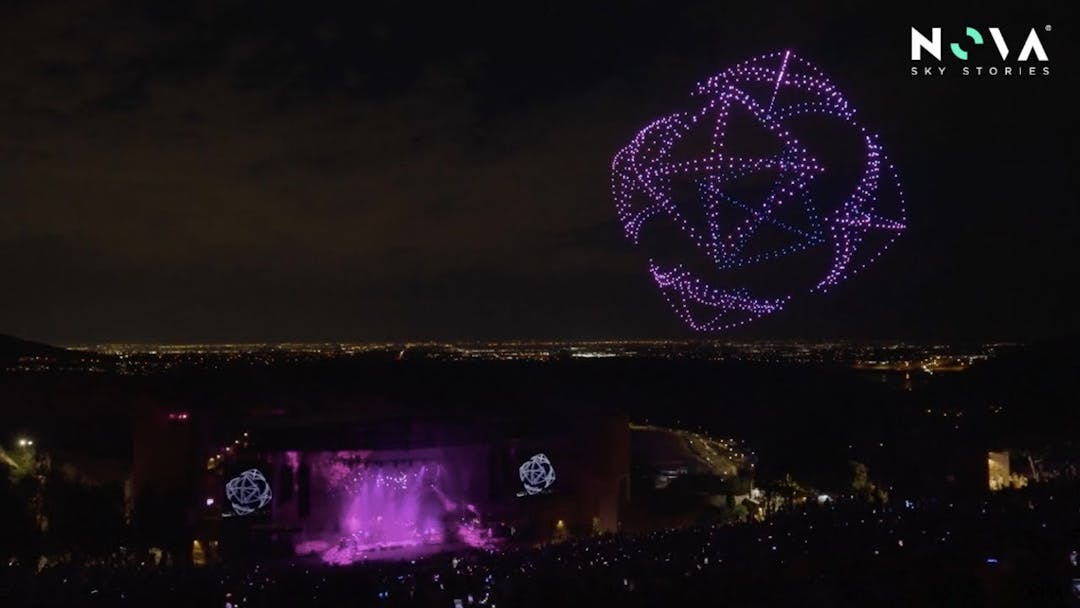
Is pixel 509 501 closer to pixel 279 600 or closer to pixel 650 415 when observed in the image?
pixel 279 600

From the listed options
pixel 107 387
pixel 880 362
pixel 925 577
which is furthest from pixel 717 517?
pixel 880 362

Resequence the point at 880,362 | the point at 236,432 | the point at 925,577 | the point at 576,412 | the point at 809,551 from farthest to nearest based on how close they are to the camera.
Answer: the point at 880,362 → the point at 576,412 → the point at 236,432 → the point at 809,551 → the point at 925,577

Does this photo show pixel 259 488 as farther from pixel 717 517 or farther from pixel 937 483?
pixel 937 483

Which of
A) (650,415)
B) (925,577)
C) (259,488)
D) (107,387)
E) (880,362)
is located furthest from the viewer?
(880,362)

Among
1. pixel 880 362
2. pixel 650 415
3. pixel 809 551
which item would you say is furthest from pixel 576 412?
pixel 880 362

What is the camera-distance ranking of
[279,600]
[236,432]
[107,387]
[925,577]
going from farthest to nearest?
1. [107,387]
2. [236,432]
3. [279,600]
4. [925,577]

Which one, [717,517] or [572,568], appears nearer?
[572,568]

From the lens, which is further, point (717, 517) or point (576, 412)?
point (576, 412)

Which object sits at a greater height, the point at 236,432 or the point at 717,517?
the point at 236,432

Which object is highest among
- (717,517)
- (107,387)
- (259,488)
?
(107,387)
